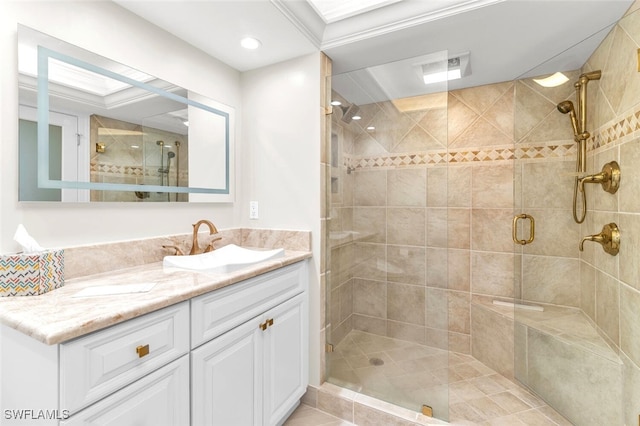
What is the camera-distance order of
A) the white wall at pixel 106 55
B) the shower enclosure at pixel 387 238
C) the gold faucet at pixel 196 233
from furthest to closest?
1. the shower enclosure at pixel 387 238
2. the gold faucet at pixel 196 233
3. the white wall at pixel 106 55

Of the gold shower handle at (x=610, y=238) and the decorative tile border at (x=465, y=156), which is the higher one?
the decorative tile border at (x=465, y=156)

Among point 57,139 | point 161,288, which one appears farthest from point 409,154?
point 57,139

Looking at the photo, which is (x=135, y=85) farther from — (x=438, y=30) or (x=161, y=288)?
(x=438, y=30)

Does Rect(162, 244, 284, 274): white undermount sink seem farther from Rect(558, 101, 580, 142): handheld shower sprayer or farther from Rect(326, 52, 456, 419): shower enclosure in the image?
Rect(558, 101, 580, 142): handheld shower sprayer

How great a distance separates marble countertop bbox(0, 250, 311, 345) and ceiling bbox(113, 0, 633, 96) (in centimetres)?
129

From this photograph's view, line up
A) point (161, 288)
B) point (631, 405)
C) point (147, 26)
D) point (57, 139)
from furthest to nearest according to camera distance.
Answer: point (147, 26), point (631, 405), point (57, 139), point (161, 288)

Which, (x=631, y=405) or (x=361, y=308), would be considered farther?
(x=361, y=308)

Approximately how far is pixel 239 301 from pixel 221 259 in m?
0.48

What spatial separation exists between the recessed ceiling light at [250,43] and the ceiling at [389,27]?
36 millimetres

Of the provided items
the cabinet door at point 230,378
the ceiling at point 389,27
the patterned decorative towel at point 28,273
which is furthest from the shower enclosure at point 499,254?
the patterned decorative towel at point 28,273

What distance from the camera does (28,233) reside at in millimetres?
1147

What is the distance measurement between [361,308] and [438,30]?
1763 mm

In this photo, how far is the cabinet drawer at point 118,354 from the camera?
758 millimetres

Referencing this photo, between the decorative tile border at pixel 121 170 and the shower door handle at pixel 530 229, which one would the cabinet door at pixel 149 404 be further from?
the shower door handle at pixel 530 229
